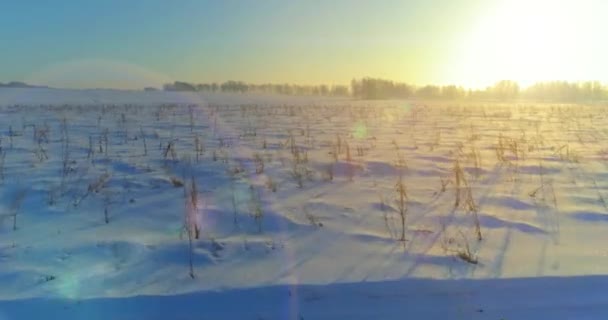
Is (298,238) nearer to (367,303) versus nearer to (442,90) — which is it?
(367,303)

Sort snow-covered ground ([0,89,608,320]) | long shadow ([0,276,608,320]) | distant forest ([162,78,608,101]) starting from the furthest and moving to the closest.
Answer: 1. distant forest ([162,78,608,101])
2. snow-covered ground ([0,89,608,320])
3. long shadow ([0,276,608,320])

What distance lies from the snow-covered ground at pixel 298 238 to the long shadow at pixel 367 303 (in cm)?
1

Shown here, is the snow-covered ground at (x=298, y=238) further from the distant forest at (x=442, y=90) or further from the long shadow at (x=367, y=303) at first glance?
the distant forest at (x=442, y=90)

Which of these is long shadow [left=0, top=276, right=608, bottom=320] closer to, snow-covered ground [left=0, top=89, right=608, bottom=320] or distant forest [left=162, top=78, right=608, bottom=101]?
snow-covered ground [left=0, top=89, right=608, bottom=320]

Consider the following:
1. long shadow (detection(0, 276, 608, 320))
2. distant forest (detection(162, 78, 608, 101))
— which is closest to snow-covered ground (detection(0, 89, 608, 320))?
long shadow (detection(0, 276, 608, 320))

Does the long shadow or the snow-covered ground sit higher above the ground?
the snow-covered ground

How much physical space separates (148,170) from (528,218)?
518 centimetres

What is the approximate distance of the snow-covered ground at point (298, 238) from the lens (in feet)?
9.85

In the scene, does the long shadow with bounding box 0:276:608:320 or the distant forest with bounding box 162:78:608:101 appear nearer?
the long shadow with bounding box 0:276:608:320

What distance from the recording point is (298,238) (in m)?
4.13

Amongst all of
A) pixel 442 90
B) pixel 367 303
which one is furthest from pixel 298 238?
pixel 442 90

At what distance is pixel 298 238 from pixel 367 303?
124 centimetres

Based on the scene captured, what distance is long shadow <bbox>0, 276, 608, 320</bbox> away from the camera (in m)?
2.86

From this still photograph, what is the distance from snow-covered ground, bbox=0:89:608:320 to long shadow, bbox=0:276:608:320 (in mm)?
12
